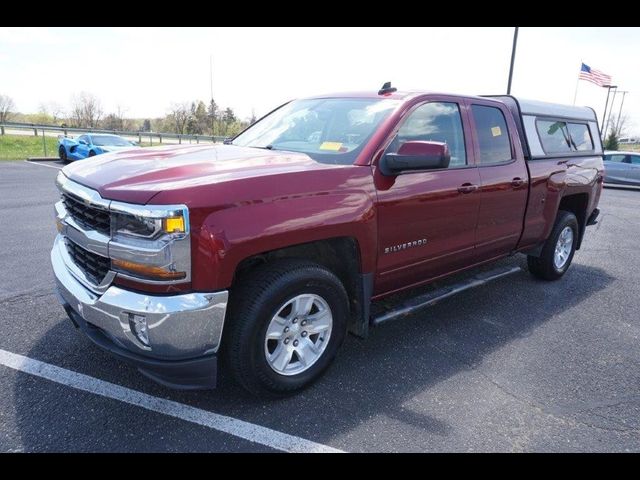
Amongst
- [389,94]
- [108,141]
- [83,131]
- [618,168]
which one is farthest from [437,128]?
[83,131]

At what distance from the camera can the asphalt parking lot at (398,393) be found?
2.49 meters

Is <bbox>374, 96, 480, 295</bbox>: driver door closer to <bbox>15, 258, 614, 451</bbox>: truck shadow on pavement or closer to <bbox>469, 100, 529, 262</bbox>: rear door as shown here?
<bbox>469, 100, 529, 262</bbox>: rear door

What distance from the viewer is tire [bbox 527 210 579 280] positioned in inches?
203

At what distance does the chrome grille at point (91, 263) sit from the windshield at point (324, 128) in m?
1.45

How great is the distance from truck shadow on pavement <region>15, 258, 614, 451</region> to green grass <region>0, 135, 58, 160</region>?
23496 mm

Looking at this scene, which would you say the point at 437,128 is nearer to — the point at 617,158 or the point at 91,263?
the point at 91,263

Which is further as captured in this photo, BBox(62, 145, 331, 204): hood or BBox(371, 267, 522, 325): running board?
BBox(371, 267, 522, 325): running board

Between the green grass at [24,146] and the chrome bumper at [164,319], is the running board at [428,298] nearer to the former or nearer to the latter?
the chrome bumper at [164,319]

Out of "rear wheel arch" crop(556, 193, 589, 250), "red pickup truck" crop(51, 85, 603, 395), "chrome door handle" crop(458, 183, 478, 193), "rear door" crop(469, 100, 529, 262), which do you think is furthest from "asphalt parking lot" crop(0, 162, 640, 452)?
"rear wheel arch" crop(556, 193, 589, 250)

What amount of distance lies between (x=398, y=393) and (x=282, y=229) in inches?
52.6

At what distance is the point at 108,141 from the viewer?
59.9 ft

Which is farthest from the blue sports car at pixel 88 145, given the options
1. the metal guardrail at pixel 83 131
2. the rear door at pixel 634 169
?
the rear door at pixel 634 169
